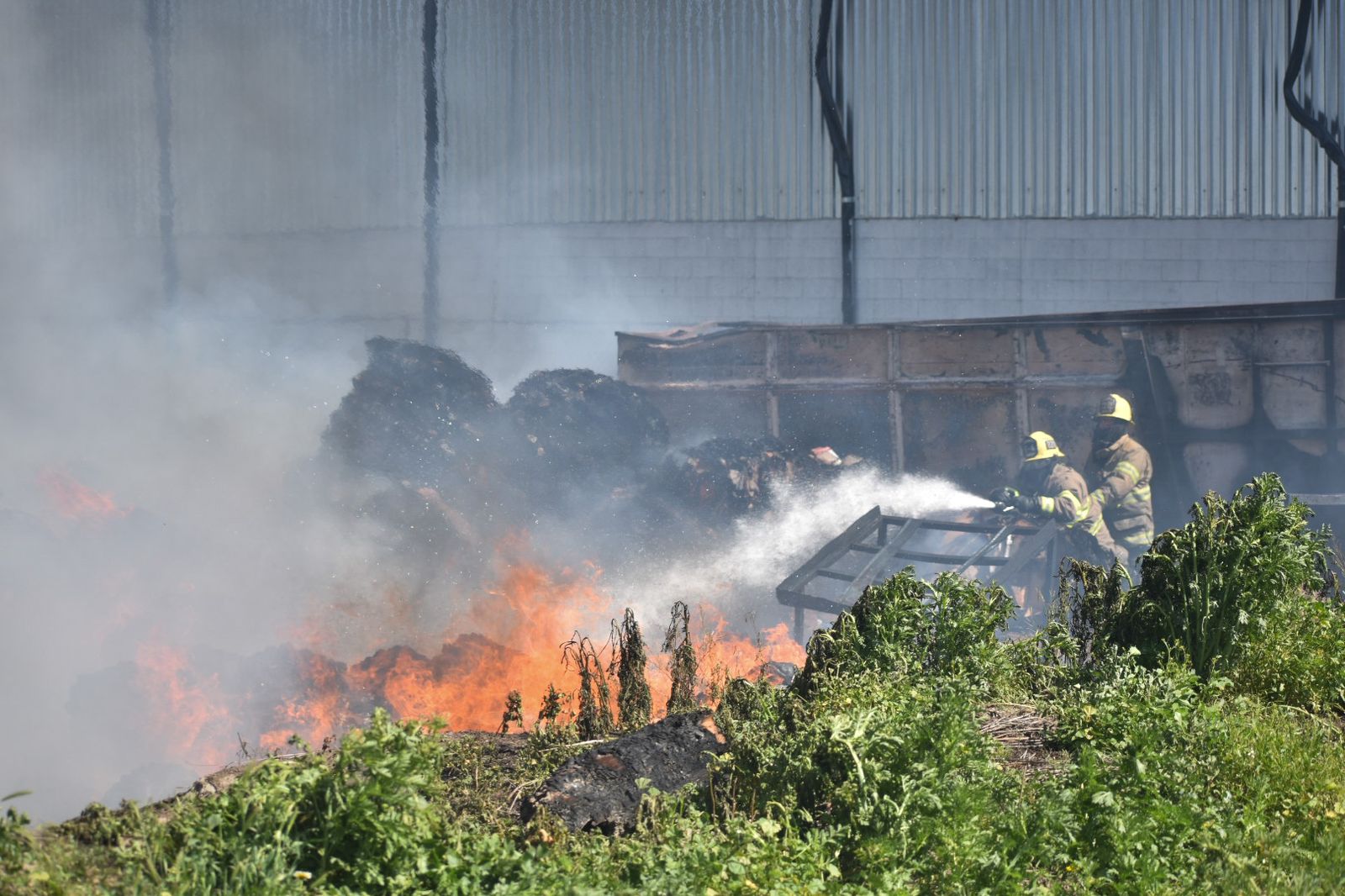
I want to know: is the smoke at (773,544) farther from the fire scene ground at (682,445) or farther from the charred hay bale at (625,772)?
the charred hay bale at (625,772)

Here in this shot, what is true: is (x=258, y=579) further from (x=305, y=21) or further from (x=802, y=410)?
(x=305, y=21)

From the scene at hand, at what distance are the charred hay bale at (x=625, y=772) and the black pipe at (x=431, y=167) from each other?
11266 mm

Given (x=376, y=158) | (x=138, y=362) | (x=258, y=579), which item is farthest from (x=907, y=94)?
(x=138, y=362)

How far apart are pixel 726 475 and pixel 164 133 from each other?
9661 mm

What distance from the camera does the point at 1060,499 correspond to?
36.0ft

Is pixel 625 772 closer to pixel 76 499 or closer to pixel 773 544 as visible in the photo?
pixel 773 544

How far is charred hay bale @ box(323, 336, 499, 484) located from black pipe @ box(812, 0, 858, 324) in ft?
15.0

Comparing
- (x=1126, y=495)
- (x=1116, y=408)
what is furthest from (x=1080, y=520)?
(x=1116, y=408)

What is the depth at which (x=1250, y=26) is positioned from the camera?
1385cm

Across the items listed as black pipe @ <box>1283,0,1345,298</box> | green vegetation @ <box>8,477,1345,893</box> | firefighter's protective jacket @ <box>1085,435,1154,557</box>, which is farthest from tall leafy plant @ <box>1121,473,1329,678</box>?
black pipe @ <box>1283,0,1345,298</box>

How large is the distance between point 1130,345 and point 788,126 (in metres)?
5.04

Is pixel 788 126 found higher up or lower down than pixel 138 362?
higher up

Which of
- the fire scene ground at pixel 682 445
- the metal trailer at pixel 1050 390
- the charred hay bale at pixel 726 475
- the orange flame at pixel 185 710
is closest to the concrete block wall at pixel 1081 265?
the fire scene ground at pixel 682 445

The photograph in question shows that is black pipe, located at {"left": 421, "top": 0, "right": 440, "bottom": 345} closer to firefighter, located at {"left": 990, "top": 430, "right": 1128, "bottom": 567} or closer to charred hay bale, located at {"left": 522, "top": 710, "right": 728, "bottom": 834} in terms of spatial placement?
firefighter, located at {"left": 990, "top": 430, "right": 1128, "bottom": 567}
